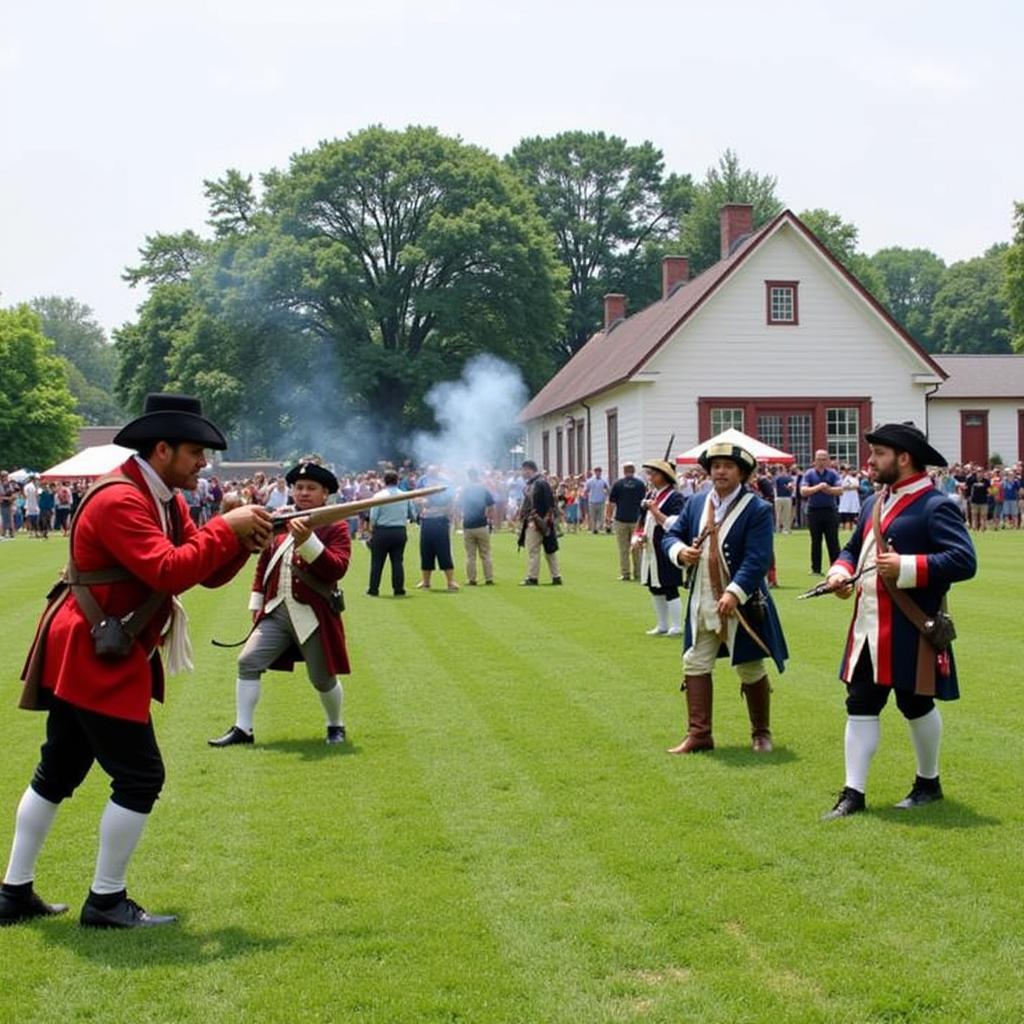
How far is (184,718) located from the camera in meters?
10.6

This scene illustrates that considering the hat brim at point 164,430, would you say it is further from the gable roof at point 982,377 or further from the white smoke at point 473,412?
the white smoke at point 473,412

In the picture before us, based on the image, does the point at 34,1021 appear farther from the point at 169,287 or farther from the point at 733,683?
the point at 169,287

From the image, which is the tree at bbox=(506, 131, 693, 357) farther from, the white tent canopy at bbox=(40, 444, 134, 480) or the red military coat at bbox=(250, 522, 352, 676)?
the red military coat at bbox=(250, 522, 352, 676)

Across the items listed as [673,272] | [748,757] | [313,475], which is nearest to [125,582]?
[313,475]

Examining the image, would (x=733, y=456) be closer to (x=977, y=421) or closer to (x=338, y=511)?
(x=338, y=511)

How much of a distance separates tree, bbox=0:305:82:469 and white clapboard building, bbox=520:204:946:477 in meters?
37.3

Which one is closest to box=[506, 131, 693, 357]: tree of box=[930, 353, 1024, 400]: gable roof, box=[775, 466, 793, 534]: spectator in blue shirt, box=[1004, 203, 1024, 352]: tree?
box=[1004, 203, 1024, 352]: tree

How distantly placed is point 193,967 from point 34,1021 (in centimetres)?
67

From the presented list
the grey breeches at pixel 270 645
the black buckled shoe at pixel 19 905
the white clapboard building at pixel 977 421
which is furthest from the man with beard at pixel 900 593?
the white clapboard building at pixel 977 421

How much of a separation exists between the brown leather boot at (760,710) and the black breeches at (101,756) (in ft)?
14.6

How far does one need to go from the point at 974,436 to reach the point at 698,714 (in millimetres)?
41965

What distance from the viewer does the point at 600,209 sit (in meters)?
81.6

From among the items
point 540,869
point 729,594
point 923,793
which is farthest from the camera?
point 729,594

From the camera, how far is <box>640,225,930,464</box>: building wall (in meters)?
40.9
